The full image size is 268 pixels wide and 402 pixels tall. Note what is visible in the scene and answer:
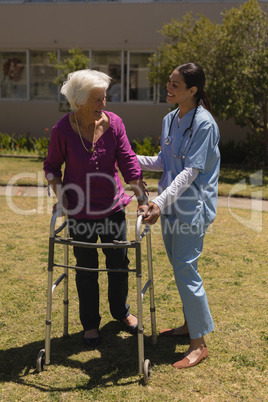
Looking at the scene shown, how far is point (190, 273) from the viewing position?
3.34m

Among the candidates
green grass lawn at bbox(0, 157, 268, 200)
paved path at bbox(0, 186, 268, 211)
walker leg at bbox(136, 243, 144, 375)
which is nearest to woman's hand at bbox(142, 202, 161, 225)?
walker leg at bbox(136, 243, 144, 375)

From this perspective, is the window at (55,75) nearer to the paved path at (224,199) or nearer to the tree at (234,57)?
the tree at (234,57)

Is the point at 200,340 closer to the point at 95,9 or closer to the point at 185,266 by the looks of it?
the point at 185,266

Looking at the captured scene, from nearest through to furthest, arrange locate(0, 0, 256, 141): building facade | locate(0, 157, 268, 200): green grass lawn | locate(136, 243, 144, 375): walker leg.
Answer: locate(136, 243, 144, 375): walker leg
locate(0, 157, 268, 200): green grass lawn
locate(0, 0, 256, 141): building facade

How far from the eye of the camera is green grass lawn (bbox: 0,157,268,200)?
31.6 ft

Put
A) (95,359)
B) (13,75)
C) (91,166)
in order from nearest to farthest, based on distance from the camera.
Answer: (91,166), (95,359), (13,75)

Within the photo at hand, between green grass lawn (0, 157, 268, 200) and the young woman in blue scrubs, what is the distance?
19.7 feet

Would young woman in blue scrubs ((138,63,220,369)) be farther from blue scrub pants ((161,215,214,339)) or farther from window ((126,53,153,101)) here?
window ((126,53,153,101))

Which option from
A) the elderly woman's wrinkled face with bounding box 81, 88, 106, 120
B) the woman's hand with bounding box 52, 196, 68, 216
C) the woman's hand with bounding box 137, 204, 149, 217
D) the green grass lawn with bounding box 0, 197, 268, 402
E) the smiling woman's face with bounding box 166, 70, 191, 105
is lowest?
the green grass lawn with bounding box 0, 197, 268, 402

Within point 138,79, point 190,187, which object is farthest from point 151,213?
point 138,79

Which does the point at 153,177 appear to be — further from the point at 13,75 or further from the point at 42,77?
the point at 13,75

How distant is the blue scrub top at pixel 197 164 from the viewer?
10.5 ft

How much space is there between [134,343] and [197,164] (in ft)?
4.90

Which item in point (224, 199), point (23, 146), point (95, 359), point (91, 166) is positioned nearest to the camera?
point (91, 166)
